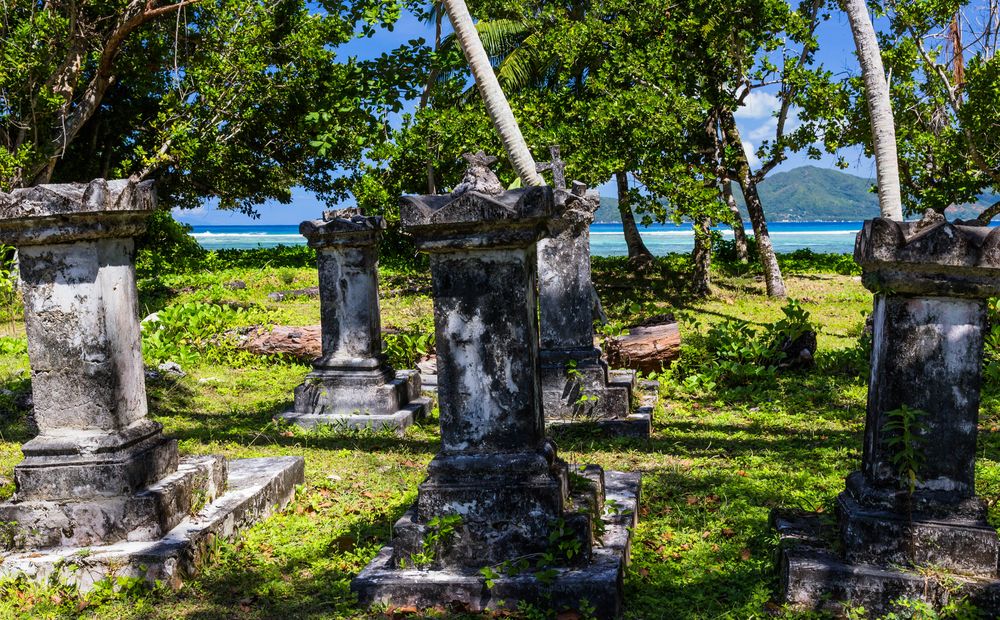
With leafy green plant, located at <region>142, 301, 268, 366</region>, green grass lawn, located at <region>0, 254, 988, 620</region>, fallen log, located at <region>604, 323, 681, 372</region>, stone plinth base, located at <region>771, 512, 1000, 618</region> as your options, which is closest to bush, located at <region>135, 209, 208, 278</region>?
leafy green plant, located at <region>142, 301, 268, 366</region>

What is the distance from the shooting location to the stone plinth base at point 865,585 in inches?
139

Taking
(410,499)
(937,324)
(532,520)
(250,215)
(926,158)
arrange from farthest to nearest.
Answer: (250,215), (926,158), (410,499), (532,520), (937,324)

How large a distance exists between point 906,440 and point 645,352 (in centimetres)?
558

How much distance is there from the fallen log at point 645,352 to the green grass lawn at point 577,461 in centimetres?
28

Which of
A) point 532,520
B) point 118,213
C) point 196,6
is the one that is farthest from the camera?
point 196,6

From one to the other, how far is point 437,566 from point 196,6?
12384 mm

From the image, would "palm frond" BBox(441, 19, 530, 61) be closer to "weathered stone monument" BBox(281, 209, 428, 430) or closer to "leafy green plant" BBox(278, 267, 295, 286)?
"leafy green plant" BBox(278, 267, 295, 286)

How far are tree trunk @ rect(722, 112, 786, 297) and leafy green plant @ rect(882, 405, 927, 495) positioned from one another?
39.1 ft

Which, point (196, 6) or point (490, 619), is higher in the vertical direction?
point (196, 6)

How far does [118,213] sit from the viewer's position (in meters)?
4.30

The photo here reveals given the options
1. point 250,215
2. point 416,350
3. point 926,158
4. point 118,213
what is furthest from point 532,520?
point 250,215

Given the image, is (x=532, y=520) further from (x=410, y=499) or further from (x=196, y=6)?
(x=196, y=6)

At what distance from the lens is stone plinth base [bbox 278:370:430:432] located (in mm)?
7578

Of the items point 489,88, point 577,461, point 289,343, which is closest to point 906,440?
point 577,461
